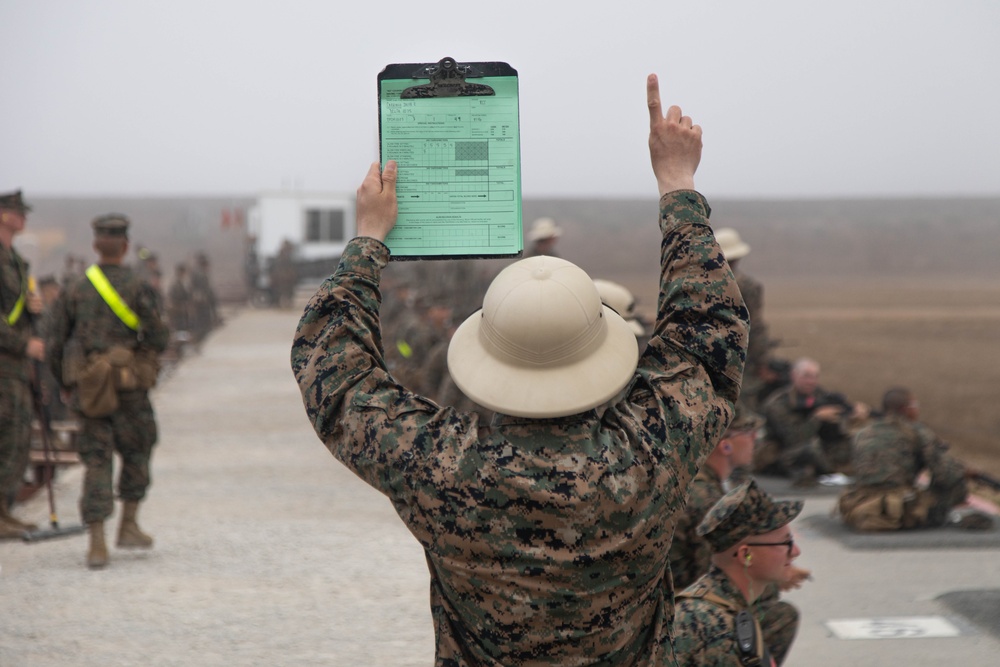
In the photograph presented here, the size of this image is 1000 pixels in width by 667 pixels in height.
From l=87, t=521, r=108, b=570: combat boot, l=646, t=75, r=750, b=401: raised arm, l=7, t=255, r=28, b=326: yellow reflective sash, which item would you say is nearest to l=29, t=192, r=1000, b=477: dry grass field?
l=87, t=521, r=108, b=570: combat boot

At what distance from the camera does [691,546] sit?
4.19 meters

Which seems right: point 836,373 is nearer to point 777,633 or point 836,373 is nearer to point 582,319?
point 777,633

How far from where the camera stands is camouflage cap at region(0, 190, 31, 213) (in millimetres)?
7027

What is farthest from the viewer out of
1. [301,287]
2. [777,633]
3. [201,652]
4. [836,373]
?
[301,287]

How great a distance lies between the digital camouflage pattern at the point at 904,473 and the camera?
26.0 feet

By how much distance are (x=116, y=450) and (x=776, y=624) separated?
4407 millimetres

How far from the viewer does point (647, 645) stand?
7.90ft

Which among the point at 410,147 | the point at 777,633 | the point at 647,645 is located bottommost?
the point at 777,633

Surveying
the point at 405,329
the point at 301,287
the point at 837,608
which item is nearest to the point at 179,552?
the point at 837,608

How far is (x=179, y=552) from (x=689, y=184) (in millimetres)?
5818

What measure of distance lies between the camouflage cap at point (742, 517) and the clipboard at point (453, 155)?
1458mm

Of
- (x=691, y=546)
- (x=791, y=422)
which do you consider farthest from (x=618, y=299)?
(x=791, y=422)

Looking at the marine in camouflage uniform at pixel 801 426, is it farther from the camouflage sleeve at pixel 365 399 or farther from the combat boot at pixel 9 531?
the camouflage sleeve at pixel 365 399

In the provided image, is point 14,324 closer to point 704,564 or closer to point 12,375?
point 12,375
